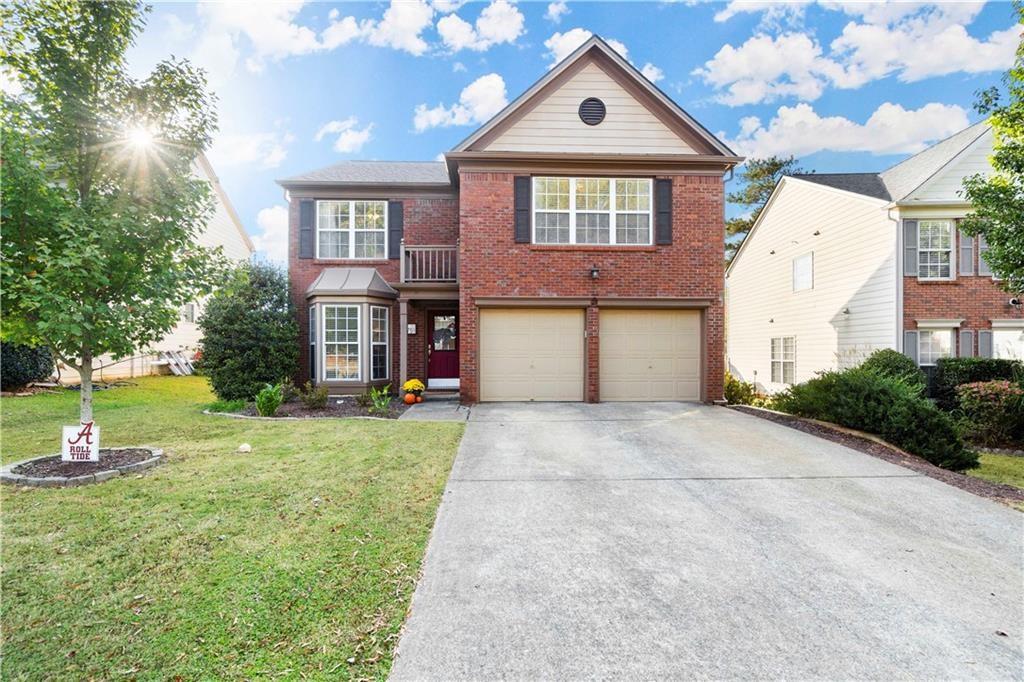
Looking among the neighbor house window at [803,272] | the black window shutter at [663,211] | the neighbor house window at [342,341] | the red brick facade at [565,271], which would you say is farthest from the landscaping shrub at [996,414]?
the neighbor house window at [342,341]

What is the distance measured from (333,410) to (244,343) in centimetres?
293

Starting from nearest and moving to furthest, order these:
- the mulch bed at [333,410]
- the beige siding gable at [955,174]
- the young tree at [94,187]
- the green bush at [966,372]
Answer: the young tree at [94,187] → the mulch bed at [333,410] → the green bush at [966,372] → the beige siding gable at [955,174]

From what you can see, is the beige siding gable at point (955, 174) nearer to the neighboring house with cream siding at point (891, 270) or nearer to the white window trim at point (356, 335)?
the neighboring house with cream siding at point (891, 270)

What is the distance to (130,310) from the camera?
→ 203 inches

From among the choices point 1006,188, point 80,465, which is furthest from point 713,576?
point 1006,188

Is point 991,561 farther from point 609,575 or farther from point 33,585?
point 33,585

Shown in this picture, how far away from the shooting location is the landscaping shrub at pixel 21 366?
1046cm

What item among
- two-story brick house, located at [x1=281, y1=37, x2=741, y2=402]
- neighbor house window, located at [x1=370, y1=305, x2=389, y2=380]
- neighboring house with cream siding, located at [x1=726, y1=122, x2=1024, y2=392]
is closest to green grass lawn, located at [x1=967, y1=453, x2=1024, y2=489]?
neighboring house with cream siding, located at [x1=726, y1=122, x2=1024, y2=392]

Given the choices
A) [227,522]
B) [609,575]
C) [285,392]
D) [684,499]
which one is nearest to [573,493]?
[684,499]

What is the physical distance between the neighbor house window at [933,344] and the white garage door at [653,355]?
7.10m

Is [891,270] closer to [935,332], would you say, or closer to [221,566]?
[935,332]

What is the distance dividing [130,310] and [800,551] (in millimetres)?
7229

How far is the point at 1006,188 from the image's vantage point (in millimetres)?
7594

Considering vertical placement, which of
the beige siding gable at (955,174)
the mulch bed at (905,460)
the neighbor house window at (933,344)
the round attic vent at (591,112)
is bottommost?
the mulch bed at (905,460)
